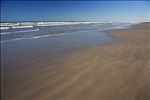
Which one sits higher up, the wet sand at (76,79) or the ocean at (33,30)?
the ocean at (33,30)

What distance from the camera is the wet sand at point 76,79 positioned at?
11.3 ft

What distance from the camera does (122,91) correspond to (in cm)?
355

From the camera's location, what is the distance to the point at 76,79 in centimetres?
427

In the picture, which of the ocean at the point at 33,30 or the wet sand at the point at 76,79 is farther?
the ocean at the point at 33,30

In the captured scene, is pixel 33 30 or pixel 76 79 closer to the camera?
pixel 76 79

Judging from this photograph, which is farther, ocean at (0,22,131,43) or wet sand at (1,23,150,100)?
ocean at (0,22,131,43)

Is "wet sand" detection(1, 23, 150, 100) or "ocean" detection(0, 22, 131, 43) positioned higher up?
"ocean" detection(0, 22, 131, 43)

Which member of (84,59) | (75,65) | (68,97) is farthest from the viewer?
(84,59)

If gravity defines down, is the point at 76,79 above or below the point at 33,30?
below

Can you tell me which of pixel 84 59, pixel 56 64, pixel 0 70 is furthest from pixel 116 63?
pixel 0 70

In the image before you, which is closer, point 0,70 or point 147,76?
point 147,76

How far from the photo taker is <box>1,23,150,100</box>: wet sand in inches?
136

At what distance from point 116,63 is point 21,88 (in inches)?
114

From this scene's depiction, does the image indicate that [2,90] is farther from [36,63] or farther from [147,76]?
[147,76]
